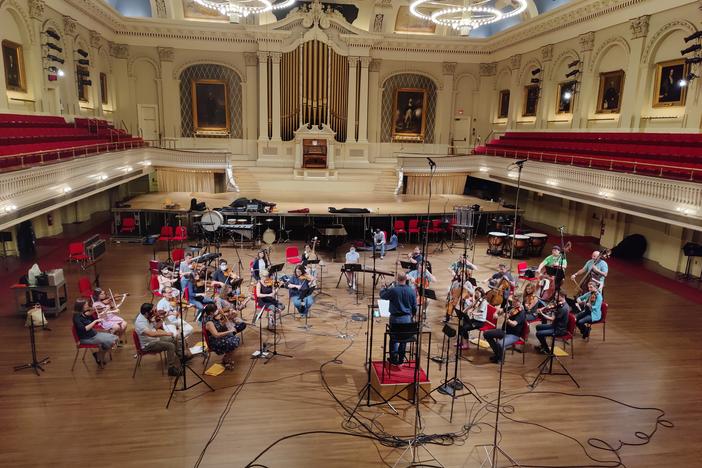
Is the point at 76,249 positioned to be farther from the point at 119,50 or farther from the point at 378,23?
the point at 378,23

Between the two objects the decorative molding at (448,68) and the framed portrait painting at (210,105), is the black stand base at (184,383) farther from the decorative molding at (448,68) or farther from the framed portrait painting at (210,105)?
the decorative molding at (448,68)

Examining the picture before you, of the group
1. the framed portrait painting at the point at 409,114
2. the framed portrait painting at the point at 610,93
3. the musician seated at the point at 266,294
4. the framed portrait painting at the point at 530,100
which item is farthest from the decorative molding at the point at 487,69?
the musician seated at the point at 266,294

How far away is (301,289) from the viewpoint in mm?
8891

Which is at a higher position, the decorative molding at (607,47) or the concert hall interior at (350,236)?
the decorative molding at (607,47)

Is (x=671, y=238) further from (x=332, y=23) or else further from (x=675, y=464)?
(x=332, y=23)

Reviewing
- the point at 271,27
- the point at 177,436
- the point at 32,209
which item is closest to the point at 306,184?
the point at 271,27

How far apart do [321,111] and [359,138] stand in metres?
2.11

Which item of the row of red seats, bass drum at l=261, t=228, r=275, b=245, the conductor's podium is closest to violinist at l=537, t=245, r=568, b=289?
the conductor's podium

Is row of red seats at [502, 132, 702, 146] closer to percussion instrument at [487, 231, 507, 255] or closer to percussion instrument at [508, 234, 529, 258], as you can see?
percussion instrument at [508, 234, 529, 258]

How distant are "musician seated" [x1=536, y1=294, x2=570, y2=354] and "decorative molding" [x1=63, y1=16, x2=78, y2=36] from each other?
662 inches

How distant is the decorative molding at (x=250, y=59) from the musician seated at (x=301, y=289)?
16.2 metres

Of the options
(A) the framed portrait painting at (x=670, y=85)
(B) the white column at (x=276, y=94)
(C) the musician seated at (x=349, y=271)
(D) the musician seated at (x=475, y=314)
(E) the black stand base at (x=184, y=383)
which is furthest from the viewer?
(B) the white column at (x=276, y=94)

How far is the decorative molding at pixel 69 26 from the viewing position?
16.4m

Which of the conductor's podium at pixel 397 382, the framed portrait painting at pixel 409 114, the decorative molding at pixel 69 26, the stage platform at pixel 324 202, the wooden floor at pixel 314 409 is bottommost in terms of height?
the wooden floor at pixel 314 409
